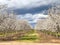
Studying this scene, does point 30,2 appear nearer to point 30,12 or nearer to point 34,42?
point 30,12

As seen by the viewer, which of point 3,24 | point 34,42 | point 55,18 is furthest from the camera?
point 55,18

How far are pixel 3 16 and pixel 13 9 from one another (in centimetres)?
212

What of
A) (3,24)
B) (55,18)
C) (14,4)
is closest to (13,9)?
(14,4)

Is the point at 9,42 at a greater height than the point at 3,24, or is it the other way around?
the point at 3,24

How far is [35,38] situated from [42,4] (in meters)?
4.18

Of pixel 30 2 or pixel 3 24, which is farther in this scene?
pixel 3 24

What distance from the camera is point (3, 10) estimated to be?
3256cm

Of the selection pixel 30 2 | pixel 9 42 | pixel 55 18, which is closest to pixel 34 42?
pixel 9 42

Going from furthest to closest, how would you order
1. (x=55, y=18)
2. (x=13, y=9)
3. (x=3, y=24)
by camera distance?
(x=55, y=18) < (x=3, y=24) < (x=13, y=9)

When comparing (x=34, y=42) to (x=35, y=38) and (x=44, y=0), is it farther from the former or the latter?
(x=44, y=0)

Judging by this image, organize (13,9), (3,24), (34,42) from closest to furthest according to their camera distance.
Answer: (34,42) → (13,9) → (3,24)

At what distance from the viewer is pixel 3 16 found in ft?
106

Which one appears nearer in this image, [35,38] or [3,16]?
[35,38]

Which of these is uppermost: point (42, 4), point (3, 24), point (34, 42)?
point (42, 4)
